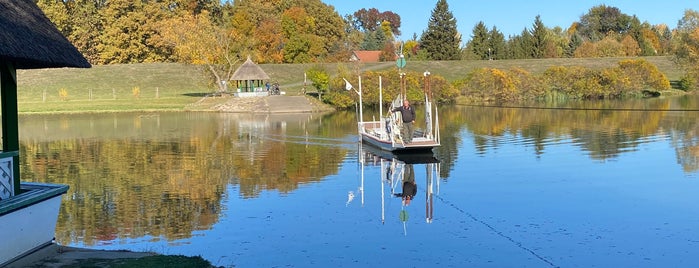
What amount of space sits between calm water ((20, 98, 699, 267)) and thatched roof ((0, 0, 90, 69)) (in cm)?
316

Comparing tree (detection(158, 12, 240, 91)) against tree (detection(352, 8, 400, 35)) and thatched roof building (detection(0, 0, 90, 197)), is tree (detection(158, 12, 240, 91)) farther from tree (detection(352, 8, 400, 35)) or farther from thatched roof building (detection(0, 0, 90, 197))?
tree (detection(352, 8, 400, 35))

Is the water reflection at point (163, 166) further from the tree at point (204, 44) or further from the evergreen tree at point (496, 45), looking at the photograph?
the evergreen tree at point (496, 45)

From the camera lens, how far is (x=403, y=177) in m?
19.0

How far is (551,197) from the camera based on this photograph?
622 inches

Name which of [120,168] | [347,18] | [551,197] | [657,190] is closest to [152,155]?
[120,168]

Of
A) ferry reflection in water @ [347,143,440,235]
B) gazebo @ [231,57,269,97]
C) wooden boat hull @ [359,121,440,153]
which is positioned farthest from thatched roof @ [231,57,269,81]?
ferry reflection in water @ [347,143,440,235]

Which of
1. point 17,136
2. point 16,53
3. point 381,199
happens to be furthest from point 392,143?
point 16,53

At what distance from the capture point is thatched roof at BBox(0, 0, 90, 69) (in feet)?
32.6

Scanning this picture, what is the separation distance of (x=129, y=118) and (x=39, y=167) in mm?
22591

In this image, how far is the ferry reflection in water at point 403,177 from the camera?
1527 centimetres

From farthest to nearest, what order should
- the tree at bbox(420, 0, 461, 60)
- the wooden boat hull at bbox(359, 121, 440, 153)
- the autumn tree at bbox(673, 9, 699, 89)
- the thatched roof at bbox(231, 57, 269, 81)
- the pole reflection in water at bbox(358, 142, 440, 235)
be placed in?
1. the tree at bbox(420, 0, 461, 60)
2. the autumn tree at bbox(673, 9, 699, 89)
3. the thatched roof at bbox(231, 57, 269, 81)
4. the wooden boat hull at bbox(359, 121, 440, 153)
5. the pole reflection in water at bbox(358, 142, 440, 235)

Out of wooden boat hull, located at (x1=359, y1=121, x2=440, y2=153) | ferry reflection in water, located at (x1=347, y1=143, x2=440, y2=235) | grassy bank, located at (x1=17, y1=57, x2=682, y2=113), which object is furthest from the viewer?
grassy bank, located at (x1=17, y1=57, x2=682, y2=113)

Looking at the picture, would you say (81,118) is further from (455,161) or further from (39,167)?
(455,161)

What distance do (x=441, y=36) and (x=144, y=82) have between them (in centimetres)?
3662
